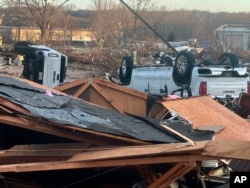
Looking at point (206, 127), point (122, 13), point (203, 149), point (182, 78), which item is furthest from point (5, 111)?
point (122, 13)

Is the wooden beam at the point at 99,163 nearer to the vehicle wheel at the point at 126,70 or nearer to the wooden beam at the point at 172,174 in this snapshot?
the wooden beam at the point at 172,174

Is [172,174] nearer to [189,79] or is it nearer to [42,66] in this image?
[189,79]

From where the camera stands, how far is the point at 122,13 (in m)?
54.4

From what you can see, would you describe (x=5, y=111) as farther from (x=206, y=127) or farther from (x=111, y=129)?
(x=206, y=127)

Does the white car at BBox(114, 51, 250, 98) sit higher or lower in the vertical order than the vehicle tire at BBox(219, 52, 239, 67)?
lower

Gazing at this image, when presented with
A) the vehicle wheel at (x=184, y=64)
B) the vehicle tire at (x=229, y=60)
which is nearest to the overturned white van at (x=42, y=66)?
the vehicle wheel at (x=184, y=64)

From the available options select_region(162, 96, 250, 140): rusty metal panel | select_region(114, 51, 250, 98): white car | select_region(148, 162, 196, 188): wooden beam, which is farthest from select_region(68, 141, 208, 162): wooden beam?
select_region(114, 51, 250, 98): white car

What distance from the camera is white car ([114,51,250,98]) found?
33.3ft

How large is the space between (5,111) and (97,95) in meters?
3.24

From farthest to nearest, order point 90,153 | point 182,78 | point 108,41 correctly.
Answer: point 108,41
point 182,78
point 90,153

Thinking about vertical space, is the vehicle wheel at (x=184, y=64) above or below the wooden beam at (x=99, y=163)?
above

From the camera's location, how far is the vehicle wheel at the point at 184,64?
10.3 meters

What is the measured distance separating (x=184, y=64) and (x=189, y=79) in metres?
0.32

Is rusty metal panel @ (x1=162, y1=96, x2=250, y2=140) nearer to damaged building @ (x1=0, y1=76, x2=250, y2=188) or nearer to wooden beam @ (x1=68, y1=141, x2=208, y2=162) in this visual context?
damaged building @ (x1=0, y1=76, x2=250, y2=188)
